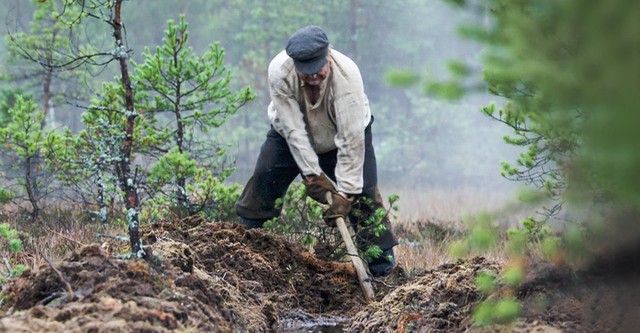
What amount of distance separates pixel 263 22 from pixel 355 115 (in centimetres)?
2918

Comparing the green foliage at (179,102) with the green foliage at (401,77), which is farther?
the green foliage at (179,102)

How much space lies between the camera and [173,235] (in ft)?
23.9

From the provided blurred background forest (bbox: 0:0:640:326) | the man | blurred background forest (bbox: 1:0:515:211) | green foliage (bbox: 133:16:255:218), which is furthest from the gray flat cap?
blurred background forest (bbox: 1:0:515:211)

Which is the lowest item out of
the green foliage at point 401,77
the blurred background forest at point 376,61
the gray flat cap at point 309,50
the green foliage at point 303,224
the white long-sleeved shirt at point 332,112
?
the blurred background forest at point 376,61

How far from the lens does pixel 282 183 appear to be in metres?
8.32

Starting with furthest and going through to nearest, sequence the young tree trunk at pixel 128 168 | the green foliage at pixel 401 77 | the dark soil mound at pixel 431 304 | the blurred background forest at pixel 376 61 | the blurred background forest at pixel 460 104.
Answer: the blurred background forest at pixel 376 61 → the dark soil mound at pixel 431 304 → the young tree trunk at pixel 128 168 → the green foliage at pixel 401 77 → the blurred background forest at pixel 460 104

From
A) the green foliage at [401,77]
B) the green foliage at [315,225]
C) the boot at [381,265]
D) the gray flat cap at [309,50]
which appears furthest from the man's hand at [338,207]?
the green foliage at [401,77]

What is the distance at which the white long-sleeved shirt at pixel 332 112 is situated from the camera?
7531mm

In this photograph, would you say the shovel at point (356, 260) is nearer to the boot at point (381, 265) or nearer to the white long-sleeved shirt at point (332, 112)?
the white long-sleeved shirt at point (332, 112)

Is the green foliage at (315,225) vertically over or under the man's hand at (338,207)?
under

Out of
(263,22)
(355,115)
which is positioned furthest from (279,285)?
(263,22)

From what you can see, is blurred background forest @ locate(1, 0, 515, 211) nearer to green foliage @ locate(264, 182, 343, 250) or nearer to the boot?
green foliage @ locate(264, 182, 343, 250)

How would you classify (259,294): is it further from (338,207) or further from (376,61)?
(376,61)

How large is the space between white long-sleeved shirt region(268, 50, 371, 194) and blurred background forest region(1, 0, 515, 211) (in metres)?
25.0
